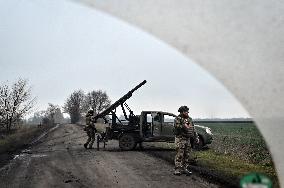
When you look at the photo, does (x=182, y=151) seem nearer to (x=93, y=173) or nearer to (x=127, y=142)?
(x=93, y=173)

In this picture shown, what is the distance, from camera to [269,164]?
11.4 metres

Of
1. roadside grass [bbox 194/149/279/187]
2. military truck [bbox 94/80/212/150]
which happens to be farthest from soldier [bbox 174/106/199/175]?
military truck [bbox 94/80/212/150]

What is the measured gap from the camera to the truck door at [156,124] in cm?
1611

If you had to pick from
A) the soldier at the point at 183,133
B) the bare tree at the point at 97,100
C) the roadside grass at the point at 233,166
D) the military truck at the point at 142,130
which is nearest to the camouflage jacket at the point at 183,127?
the soldier at the point at 183,133

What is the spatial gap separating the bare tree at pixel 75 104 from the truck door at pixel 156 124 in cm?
5998

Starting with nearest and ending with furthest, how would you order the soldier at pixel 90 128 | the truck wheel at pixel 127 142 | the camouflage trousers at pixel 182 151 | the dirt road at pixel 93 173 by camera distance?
1. the dirt road at pixel 93 173
2. the camouflage trousers at pixel 182 151
3. the truck wheel at pixel 127 142
4. the soldier at pixel 90 128

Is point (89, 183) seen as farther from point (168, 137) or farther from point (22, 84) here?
point (22, 84)

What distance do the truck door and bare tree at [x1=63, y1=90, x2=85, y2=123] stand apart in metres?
60.0

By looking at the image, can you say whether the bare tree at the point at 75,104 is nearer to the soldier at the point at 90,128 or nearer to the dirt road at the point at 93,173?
the soldier at the point at 90,128

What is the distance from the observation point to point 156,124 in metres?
16.2

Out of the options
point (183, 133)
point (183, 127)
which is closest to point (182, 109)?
point (183, 127)

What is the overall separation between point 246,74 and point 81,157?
714 centimetres

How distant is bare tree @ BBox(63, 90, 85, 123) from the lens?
75750 mm

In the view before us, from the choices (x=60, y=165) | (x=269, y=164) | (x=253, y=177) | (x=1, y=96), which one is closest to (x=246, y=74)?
(x=269, y=164)
